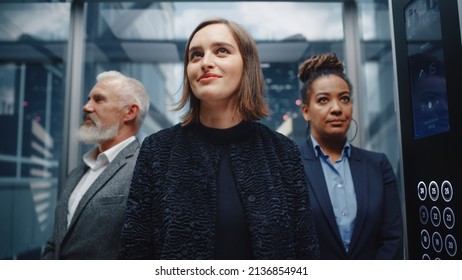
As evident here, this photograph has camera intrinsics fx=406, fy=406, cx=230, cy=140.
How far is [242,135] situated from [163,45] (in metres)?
1.07

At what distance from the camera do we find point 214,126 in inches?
33.8

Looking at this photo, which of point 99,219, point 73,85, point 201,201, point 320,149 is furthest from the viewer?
point 73,85

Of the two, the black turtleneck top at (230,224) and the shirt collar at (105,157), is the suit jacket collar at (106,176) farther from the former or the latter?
the black turtleneck top at (230,224)

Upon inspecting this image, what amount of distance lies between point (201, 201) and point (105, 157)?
1.97 feet

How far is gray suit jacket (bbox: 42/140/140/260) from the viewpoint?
41.8 inches

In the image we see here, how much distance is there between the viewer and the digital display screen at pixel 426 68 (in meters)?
0.77

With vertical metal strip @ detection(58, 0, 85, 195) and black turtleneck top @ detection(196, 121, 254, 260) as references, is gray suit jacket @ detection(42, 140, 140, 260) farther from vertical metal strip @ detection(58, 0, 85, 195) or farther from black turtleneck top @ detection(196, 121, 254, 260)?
vertical metal strip @ detection(58, 0, 85, 195)

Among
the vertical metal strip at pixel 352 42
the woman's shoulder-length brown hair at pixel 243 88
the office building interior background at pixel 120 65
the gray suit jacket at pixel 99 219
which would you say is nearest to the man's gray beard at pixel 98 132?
the gray suit jacket at pixel 99 219

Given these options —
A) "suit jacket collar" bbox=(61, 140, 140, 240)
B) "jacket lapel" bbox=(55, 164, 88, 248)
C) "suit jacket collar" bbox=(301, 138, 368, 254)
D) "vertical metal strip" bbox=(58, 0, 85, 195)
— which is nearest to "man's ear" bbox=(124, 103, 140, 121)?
"suit jacket collar" bbox=(61, 140, 140, 240)

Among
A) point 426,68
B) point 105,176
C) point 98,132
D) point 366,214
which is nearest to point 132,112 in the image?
point 98,132

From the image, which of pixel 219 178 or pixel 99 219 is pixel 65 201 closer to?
pixel 99 219

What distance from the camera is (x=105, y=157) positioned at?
4.16ft

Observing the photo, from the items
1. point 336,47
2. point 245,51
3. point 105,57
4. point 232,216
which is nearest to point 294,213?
point 232,216
